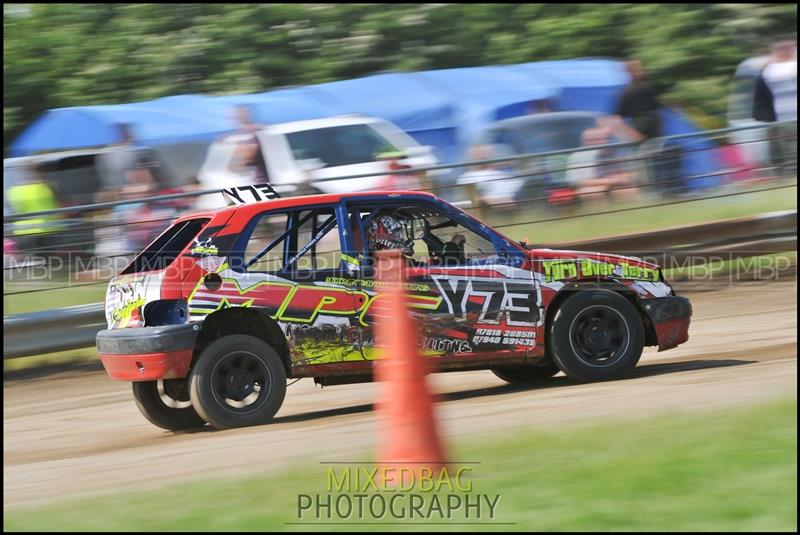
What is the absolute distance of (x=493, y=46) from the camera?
2231cm

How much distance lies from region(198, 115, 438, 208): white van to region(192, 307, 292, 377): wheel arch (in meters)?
6.98

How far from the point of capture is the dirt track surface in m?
6.73

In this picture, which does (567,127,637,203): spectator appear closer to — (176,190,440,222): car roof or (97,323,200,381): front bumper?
(176,190,440,222): car roof

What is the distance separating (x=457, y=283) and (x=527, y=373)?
5.38ft

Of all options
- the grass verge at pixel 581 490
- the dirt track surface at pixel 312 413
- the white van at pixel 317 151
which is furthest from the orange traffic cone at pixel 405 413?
the white van at pixel 317 151

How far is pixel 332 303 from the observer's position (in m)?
7.93

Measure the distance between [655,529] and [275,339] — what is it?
3913 mm

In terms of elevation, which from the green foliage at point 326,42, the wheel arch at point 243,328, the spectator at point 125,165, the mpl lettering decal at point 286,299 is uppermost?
the green foliage at point 326,42

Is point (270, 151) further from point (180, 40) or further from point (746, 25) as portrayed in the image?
point (746, 25)

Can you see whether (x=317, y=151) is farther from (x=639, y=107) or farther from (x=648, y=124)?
(x=639, y=107)

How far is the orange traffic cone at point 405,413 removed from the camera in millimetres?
5340

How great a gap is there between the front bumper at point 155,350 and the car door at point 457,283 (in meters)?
1.22

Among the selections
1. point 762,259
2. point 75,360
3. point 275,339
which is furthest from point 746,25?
point 275,339

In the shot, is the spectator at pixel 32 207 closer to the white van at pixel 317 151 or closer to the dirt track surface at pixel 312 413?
the dirt track surface at pixel 312 413
